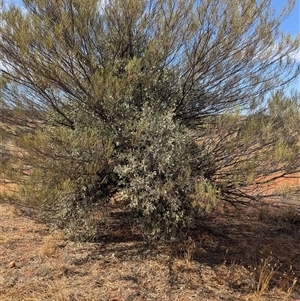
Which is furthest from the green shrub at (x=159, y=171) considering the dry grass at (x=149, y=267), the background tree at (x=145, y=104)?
the dry grass at (x=149, y=267)

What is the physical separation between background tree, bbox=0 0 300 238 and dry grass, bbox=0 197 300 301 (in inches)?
18.5

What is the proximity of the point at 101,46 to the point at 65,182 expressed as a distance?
2219mm

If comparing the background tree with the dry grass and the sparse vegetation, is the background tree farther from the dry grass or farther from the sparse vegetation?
the dry grass

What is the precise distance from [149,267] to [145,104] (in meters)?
2.14

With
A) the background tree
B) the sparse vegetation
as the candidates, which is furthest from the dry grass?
the background tree

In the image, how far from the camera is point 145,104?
15.8 feet

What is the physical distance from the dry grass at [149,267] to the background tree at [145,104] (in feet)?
1.54

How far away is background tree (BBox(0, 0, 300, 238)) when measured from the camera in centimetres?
455

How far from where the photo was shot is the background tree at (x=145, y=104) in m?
4.55

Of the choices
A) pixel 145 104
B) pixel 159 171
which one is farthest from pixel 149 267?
pixel 145 104

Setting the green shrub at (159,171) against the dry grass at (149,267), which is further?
the green shrub at (159,171)

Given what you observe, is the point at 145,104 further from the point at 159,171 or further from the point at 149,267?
the point at 149,267

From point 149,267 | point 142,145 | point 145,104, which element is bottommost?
point 149,267

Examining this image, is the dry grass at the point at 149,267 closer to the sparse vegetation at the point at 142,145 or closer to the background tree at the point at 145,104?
the sparse vegetation at the point at 142,145
